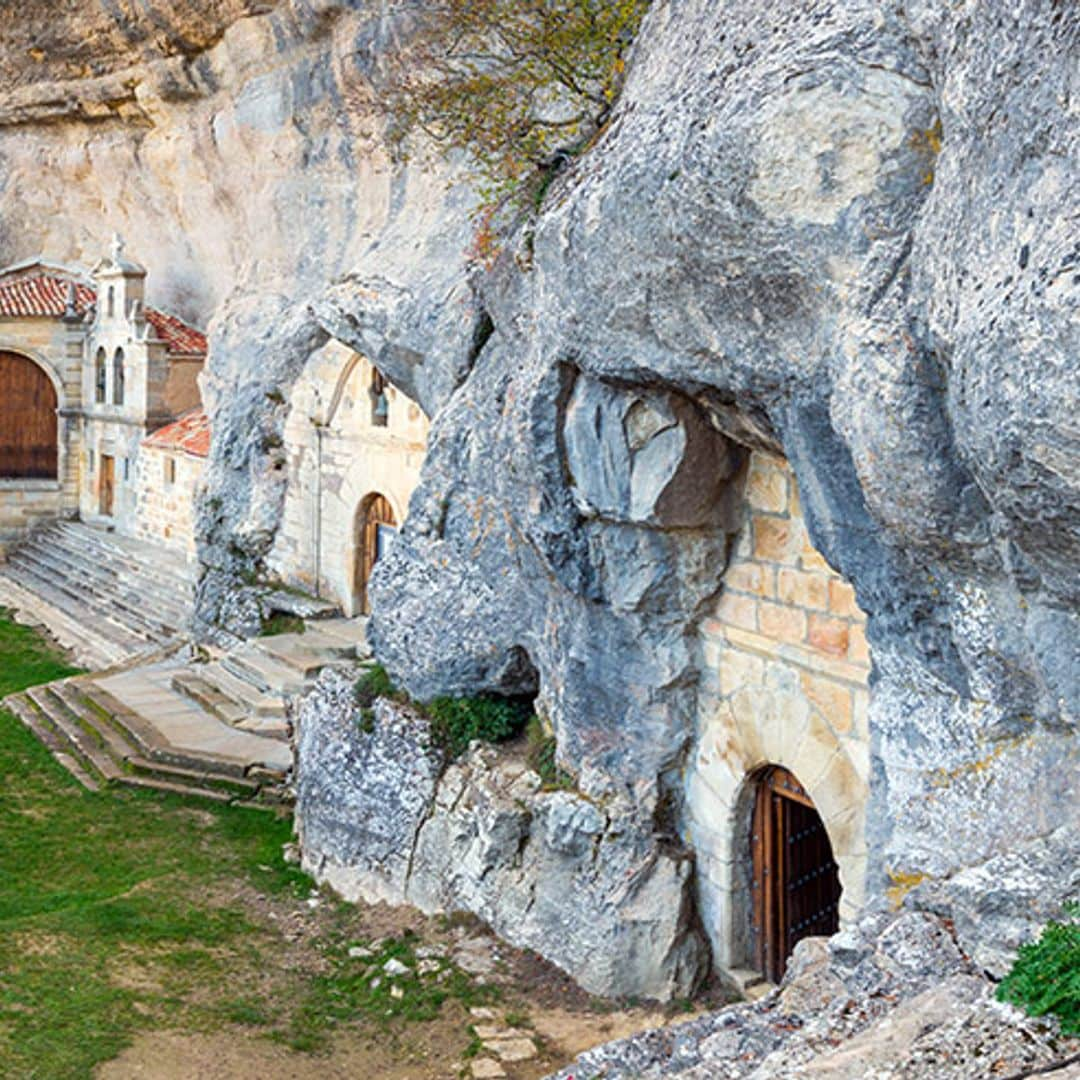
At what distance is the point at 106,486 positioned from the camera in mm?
30188

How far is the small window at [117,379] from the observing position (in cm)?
2972

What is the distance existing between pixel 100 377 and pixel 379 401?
14.5 m

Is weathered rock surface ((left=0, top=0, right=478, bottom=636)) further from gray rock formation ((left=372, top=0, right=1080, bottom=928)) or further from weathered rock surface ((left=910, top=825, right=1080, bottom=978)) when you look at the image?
weathered rock surface ((left=910, top=825, right=1080, bottom=978))

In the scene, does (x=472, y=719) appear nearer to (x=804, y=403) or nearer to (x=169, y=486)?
(x=804, y=403)

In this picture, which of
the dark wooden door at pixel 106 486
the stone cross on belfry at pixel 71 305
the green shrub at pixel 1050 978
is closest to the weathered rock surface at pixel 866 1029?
the green shrub at pixel 1050 978

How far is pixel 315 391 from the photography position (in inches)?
798

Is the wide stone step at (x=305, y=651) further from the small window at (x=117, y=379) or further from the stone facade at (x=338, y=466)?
the small window at (x=117, y=379)

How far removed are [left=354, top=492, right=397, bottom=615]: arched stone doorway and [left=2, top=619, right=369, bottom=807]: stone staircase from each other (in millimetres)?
523

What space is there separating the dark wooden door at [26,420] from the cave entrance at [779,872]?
25054 millimetres

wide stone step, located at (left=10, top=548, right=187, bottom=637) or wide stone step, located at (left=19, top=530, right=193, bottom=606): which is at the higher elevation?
wide stone step, located at (left=19, top=530, right=193, bottom=606)

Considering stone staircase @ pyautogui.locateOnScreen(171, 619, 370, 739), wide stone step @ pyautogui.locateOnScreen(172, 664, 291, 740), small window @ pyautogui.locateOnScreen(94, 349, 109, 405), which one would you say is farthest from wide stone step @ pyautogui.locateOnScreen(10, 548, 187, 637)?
wide stone step @ pyautogui.locateOnScreen(172, 664, 291, 740)

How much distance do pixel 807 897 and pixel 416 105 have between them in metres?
7.23

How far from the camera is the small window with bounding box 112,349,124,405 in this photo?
29719 millimetres

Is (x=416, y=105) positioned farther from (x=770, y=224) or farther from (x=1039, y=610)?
(x=1039, y=610)
